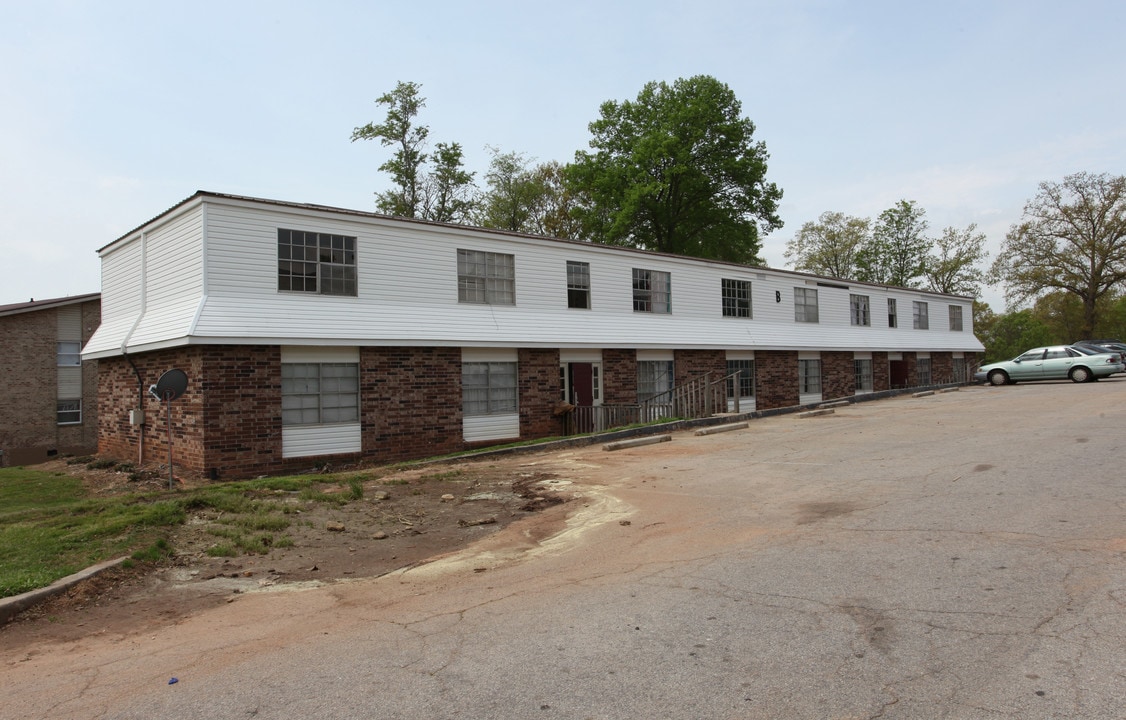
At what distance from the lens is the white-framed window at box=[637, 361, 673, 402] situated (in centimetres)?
2372

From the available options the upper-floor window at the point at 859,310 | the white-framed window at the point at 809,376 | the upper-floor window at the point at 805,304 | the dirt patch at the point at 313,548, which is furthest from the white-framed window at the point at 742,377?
the dirt patch at the point at 313,548

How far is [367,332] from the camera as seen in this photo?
56.6ft

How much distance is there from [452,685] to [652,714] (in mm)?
1242

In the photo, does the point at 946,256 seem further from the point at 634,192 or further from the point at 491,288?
the point at 491,288

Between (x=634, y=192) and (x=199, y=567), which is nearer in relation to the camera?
(x=199, y=567)

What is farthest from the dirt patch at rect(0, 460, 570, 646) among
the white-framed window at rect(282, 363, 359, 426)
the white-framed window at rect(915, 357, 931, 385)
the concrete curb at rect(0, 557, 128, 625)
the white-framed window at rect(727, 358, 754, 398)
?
the white-framed window at rect(915, 357, 931, 385)

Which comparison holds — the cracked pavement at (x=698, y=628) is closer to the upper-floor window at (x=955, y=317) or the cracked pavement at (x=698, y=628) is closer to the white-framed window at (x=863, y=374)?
the white-framed window at (x=863, y=374)

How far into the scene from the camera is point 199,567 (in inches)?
311

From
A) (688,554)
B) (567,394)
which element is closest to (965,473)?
(688,554)

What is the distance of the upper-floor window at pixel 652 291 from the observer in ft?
79.2

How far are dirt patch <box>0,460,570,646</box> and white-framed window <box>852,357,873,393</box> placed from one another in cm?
2328

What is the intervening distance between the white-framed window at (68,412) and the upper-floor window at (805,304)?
30.1 metres

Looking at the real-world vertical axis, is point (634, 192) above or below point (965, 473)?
above

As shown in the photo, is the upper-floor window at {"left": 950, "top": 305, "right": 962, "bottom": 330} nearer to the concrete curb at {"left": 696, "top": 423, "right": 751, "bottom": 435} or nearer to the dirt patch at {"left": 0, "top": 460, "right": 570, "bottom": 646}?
the concrete curb at {"left": 696, "top": 423, "right": 751, "bottom": 435}
